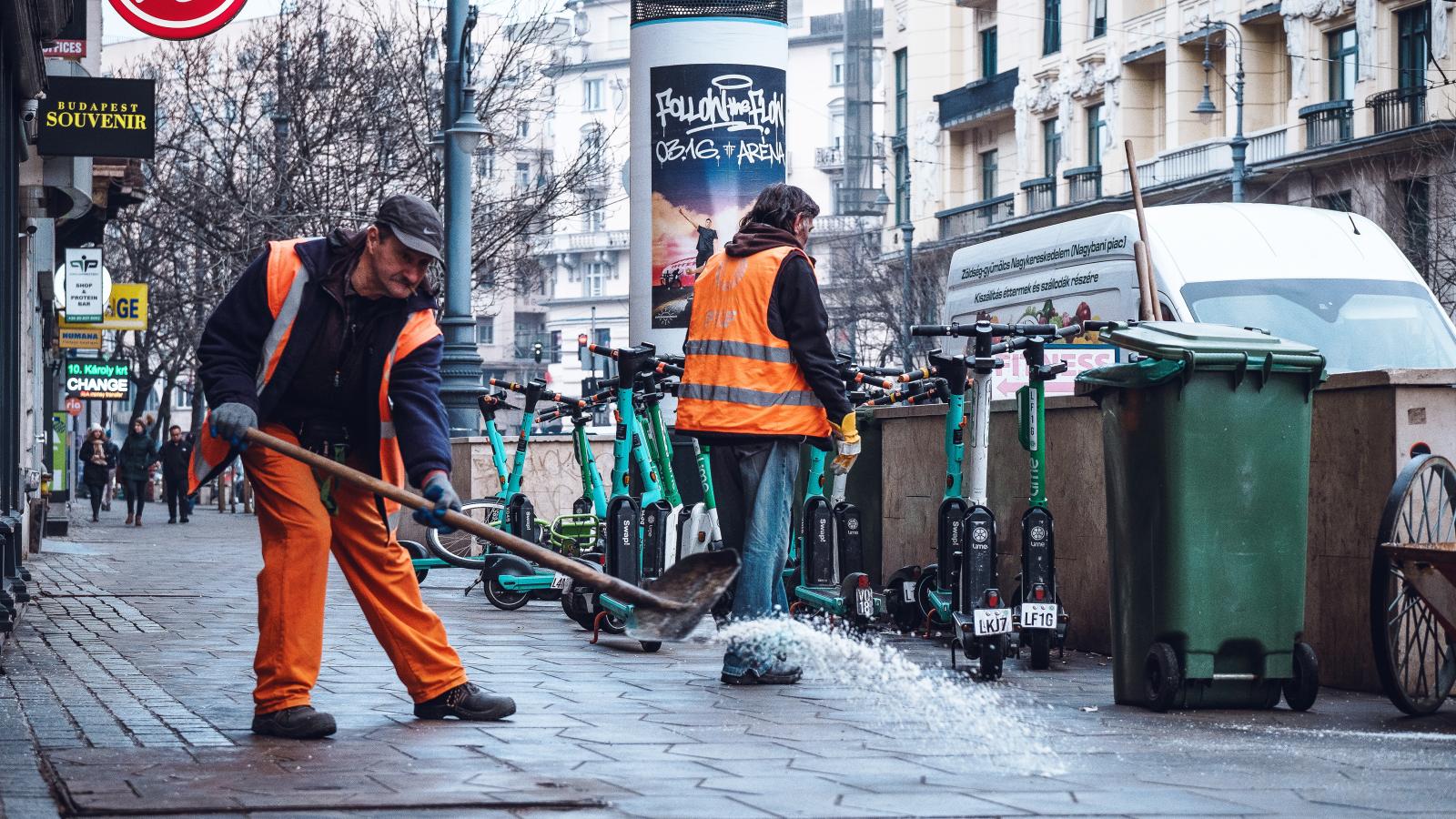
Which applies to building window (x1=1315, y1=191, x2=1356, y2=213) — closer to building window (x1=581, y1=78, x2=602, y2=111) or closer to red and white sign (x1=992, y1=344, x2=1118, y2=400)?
red and white sign (x1=992, y1=344, x2=1118, y2=400)

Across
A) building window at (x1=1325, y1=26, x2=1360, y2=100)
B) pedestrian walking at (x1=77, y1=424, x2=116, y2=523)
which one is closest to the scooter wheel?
pedestrian walking at (x1=77, y1=424, x2=116, y2=523)

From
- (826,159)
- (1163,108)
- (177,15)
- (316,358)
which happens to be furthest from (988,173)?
(316,358)

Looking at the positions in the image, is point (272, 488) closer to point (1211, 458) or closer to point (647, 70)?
point (1211, 458)

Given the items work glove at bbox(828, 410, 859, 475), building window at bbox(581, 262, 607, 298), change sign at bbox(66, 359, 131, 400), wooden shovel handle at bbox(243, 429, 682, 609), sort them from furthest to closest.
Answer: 1. building window at bbox(581, 262, 607, 298)
2. change sign at bbox(66, 359, 131, 400)
3. work glove at bbox(828, 410, 859, 475)
4. wooden shovel handle at bbox(243, 429, 682, 609)

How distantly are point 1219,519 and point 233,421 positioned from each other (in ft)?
10.7

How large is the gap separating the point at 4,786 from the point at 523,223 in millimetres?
25918

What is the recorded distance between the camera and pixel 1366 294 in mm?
13352

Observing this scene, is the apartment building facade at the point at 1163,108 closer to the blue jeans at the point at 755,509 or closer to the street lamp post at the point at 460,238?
the street lamp post at the point at 460,238

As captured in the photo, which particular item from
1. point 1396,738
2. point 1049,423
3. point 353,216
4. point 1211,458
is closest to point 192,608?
point 1049,423

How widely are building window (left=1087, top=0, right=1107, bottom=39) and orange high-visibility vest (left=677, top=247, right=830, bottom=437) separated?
4526 cm

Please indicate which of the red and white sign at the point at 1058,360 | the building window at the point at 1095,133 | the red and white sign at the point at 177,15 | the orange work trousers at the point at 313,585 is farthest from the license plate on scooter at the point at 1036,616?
the building window at the point at 1095,133

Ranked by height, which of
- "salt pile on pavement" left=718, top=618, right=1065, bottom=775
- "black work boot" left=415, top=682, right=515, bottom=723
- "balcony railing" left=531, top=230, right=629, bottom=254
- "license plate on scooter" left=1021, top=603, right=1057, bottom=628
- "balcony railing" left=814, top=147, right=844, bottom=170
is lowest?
"salt pile on pavement" left=718, top=618, right=1065, bottom=775

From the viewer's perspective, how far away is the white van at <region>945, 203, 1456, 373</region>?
13.1 metres

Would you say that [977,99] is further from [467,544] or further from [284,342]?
[284,342]
